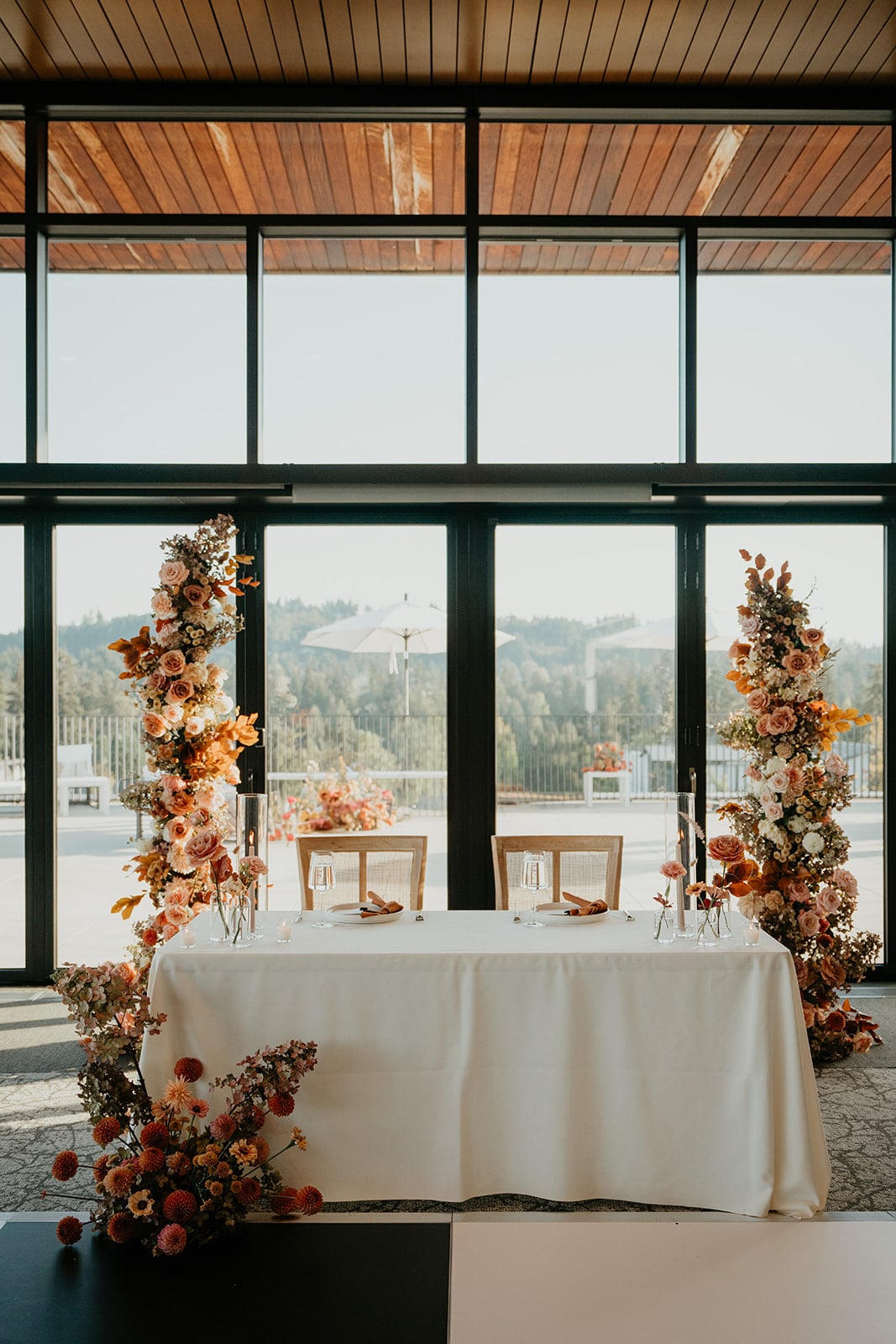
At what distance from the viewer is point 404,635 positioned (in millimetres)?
5230

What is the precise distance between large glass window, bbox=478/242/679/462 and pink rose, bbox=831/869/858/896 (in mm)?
2257

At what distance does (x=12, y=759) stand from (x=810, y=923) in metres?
4.11

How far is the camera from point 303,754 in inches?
205

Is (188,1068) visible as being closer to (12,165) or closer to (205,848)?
(205,848)

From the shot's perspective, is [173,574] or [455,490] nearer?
[173,574]

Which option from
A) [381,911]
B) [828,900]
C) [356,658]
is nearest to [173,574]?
[356,658]

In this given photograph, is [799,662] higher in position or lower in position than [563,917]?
higher

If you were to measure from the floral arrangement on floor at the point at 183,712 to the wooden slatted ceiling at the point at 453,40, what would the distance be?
212 cm

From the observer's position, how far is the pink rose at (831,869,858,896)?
14.0 ft

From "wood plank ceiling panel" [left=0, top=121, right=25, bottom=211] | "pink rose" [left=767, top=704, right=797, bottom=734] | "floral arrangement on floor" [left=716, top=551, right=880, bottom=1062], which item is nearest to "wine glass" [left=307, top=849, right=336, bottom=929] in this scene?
"floral arrangement on floor" [left=716, top=551, right=880, bottom=1062]

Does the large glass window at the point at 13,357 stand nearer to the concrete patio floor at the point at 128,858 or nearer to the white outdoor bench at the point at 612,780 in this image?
the concrete patio floor at the point at 128,858

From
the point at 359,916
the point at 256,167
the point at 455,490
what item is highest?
the point at 256,167

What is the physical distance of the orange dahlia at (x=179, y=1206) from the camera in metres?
1.94

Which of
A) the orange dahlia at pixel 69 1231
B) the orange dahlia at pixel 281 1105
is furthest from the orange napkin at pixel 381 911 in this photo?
the orange dahlia at pixel 69 1231
